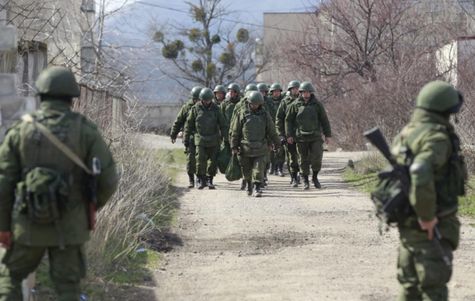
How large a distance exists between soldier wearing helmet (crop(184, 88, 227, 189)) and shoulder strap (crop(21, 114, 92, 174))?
10.0 m

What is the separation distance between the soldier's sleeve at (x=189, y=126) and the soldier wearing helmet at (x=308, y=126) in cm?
175

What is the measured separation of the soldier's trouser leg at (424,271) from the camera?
227 inches

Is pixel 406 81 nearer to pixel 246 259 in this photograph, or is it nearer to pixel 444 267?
pixel 246 259

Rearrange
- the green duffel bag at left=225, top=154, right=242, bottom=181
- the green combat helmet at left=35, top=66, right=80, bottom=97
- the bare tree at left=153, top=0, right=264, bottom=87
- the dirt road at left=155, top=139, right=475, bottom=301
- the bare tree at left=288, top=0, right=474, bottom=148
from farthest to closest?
the bare tree at left=153, top=0, right=264, bottom=87, the bare tree at left=288, top=0, right=474, bottom=148, the green duffel bag at left=225, top=154, right=242, bottom=181, the dirt road at left=155, top=139, right=475, bottom=301, the green combat helmet at left=35, top=66, right=80, bottom=97

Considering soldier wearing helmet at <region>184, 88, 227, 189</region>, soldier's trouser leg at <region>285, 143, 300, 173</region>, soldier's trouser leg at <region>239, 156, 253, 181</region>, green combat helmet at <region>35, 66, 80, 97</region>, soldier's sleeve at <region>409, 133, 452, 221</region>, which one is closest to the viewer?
soldier's sleeve at <region>409, 133, 452, 221</region>

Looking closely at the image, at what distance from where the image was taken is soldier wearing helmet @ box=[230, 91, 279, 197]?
574 inches

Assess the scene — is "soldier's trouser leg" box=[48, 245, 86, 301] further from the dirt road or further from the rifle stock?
the rifle stock

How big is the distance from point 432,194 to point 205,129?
1042cm

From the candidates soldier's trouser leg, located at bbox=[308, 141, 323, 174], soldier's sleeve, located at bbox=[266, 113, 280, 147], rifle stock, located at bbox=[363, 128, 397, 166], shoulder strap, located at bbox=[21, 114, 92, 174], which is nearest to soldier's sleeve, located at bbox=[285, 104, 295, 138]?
soldier's trouser leg, located at bbox=[308, 141, 323, 174]

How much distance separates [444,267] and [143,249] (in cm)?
444

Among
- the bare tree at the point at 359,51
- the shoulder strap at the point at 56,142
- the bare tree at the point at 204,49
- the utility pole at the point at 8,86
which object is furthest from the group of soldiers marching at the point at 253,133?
the bare tree at the point at 204,49

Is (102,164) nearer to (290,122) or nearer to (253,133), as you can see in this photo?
(253,133)

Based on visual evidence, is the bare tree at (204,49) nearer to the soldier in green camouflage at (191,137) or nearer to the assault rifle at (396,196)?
the soldier in green camouflage at (191,137)

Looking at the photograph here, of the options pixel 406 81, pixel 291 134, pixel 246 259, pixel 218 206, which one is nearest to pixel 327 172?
pixel 406 81
